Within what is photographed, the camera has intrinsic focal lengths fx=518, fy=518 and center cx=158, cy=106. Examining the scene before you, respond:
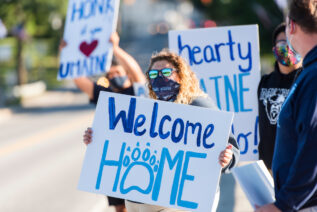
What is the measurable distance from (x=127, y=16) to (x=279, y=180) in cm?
8383

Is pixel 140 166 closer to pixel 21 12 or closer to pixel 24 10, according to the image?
pixel 24 10

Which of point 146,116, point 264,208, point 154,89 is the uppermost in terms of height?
point 154,89

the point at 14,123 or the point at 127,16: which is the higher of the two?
the point at 127,16

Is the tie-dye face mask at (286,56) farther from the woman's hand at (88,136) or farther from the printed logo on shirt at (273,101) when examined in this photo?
the woman's hand at (88,136)

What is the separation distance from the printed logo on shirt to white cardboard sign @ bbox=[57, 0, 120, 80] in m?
1.41

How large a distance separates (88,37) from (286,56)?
6.20 feet

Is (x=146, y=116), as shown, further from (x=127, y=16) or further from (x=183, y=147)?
(x=127, y=16)

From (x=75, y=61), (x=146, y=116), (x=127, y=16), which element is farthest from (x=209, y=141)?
(x=127, y=16)

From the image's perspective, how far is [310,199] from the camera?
2266 millimetres

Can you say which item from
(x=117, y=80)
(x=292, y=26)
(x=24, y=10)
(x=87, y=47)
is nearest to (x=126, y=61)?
(x=117, y=80)

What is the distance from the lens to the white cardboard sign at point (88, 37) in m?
4.66

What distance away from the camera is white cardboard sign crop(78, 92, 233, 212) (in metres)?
3.00

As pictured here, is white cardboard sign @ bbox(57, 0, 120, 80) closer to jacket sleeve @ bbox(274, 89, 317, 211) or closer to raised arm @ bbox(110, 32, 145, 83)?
raised arm @ bbox(110, 32, 145, 83)

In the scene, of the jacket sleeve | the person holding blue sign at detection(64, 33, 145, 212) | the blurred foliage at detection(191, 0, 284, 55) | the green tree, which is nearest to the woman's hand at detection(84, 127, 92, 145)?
the person holding blue sign at detection(64, 33, 145, 212)
